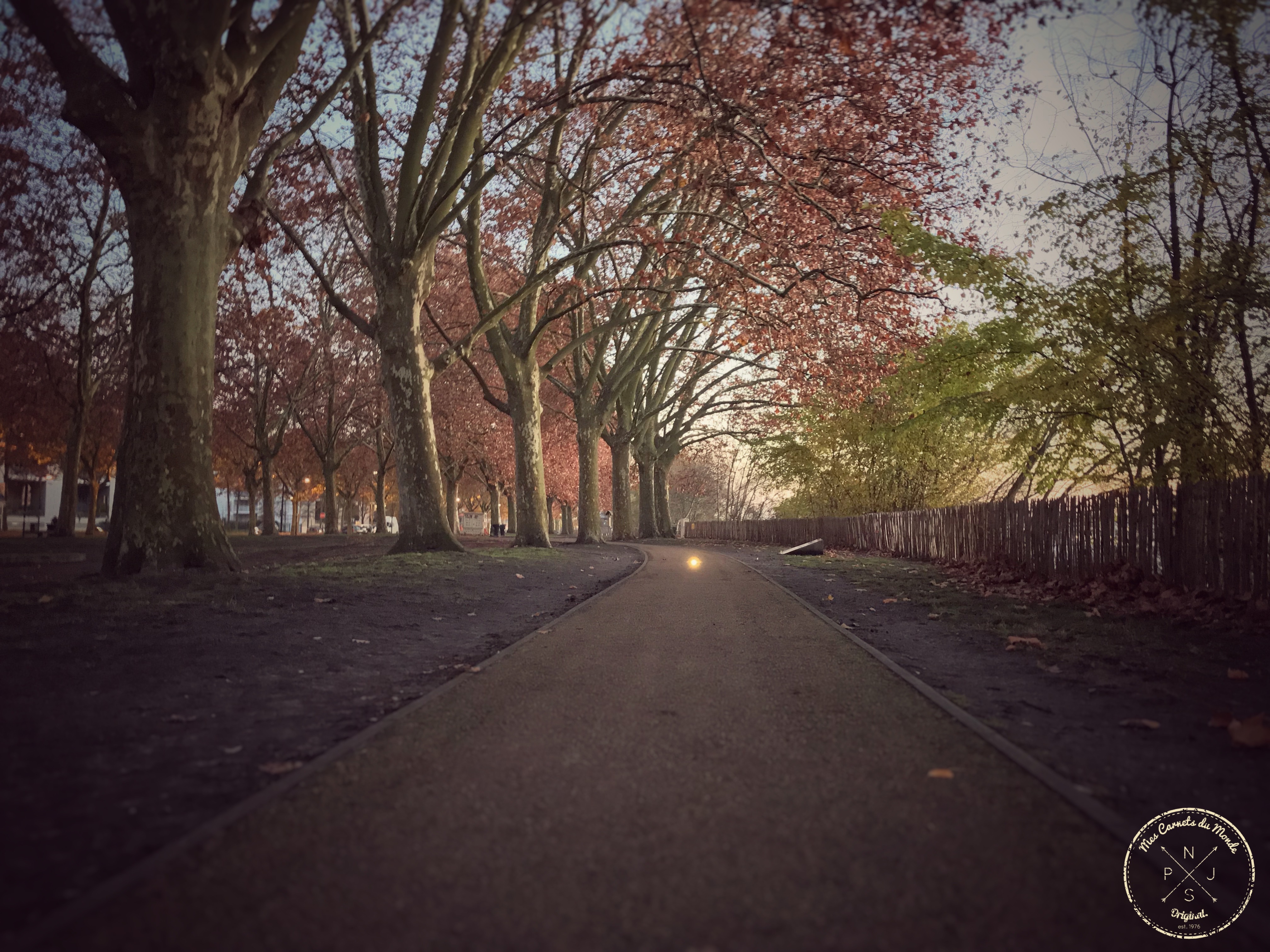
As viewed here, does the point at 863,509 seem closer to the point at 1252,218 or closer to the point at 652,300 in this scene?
the point at 652,300

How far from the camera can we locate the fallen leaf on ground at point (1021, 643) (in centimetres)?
704

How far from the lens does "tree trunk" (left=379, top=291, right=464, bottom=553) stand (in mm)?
15789

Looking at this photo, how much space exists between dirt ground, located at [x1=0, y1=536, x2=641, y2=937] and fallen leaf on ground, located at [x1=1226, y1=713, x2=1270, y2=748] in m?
4.68

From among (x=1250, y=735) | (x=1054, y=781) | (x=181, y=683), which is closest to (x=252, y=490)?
(x=181, y=683)

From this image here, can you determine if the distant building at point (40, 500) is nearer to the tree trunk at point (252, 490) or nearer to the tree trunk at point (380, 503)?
the tree trunk at point (252, 490)

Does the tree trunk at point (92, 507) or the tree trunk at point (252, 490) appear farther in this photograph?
the tree trunk at point (252, 490)

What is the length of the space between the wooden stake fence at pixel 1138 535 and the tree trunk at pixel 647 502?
83.2ft

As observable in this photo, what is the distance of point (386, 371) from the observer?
16.0m

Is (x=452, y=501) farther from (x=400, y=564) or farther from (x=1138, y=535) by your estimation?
(x=1138, y=535)

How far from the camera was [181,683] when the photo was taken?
5.25 meters

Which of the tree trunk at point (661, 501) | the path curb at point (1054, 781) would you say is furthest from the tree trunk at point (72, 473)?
the path curb at point (1054, 781)

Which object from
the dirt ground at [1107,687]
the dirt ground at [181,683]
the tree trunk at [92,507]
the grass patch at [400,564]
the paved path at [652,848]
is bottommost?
the dirt ground at [1107,687]

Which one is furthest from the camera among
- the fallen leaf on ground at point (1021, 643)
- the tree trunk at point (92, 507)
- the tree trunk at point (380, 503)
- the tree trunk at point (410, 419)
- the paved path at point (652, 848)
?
the tree trunk at point (380, 503)

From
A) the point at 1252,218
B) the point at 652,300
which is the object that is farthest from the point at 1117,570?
the point at 652,300
